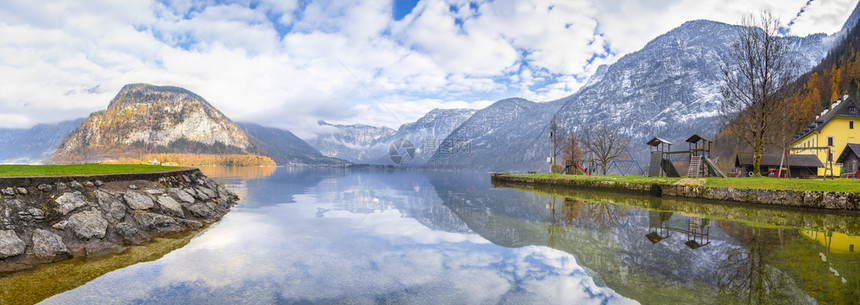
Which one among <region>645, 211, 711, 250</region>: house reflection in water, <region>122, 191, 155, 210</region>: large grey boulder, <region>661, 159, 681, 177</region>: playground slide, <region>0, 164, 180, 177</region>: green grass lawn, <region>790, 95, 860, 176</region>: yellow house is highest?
<region>790, 95, 860, 176</region>: yellow house

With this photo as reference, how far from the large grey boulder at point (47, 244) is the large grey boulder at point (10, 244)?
0.91ft

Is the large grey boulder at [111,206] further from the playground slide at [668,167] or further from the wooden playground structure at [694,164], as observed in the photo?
the playground slide at [668,167]

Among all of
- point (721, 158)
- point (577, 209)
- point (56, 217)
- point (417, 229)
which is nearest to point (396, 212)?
point (417, 229)

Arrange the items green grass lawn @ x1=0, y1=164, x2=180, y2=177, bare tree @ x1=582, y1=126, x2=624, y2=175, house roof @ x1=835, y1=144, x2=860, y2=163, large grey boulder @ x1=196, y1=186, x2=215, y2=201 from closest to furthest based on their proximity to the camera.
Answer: green grass lawn @ x1=0, y1=164, x2=180, y2=177, large grey boulder @ x1=196, y1=186, x2=215, y2=201, house roof @ x1=835, y1=144, x2=860, y2=163, bare tree @ x1=582, y1=126, x2=624, y2=175

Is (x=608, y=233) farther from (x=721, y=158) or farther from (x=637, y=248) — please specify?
(x=721, y=158)

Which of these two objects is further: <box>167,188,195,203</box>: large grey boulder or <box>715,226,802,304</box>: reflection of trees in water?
<box>167,188,195,203</box>: large grey boulder

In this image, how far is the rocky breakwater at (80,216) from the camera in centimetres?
949

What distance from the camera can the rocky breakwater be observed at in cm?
949

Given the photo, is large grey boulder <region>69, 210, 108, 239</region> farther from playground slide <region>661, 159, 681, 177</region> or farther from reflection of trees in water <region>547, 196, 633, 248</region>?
playground slide <region>661, 159, 681, 177</region>

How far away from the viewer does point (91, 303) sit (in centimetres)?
670

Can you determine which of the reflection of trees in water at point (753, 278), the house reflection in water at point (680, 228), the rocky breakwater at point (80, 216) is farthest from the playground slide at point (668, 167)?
the rocky breakwater at point (80, 216)

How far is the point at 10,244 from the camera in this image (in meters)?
9.01

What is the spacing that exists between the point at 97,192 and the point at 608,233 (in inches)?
745

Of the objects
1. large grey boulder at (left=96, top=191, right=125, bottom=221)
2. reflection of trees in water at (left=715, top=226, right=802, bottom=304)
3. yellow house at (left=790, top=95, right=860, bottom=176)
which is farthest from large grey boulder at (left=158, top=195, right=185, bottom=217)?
yellow house at (left=790, top=95, right=860, bottom=176)
